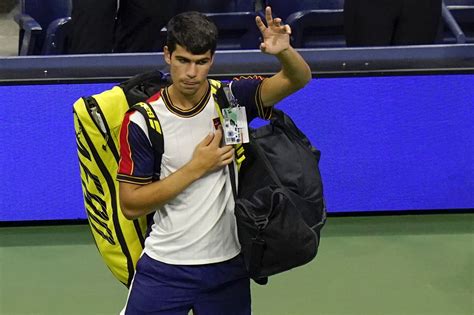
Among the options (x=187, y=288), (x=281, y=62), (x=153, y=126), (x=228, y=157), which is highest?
(x=281, y=62)

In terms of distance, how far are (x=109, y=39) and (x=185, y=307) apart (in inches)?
120

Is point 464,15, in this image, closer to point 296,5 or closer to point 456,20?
point 456,20

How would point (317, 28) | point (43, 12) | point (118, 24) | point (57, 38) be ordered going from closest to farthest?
point (118, 24)
point (57, 38)
point (317, 28)
point (43, 12)

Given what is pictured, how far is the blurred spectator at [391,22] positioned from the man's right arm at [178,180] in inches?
123

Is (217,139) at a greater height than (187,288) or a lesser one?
greater

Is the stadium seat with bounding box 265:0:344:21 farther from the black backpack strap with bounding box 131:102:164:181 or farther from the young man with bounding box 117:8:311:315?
the black backpack strap with bounding box 131:102:164:181

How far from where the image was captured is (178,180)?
319cm

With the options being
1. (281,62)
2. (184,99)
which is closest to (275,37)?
(281,62)

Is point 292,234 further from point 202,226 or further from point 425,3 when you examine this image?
point 425,3

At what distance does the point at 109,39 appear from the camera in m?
6.08

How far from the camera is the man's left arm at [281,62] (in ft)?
10.5

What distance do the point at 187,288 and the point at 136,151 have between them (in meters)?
0.50

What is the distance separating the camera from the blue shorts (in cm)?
333

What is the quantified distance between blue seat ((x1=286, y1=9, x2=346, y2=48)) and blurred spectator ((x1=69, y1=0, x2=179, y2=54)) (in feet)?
3.04
